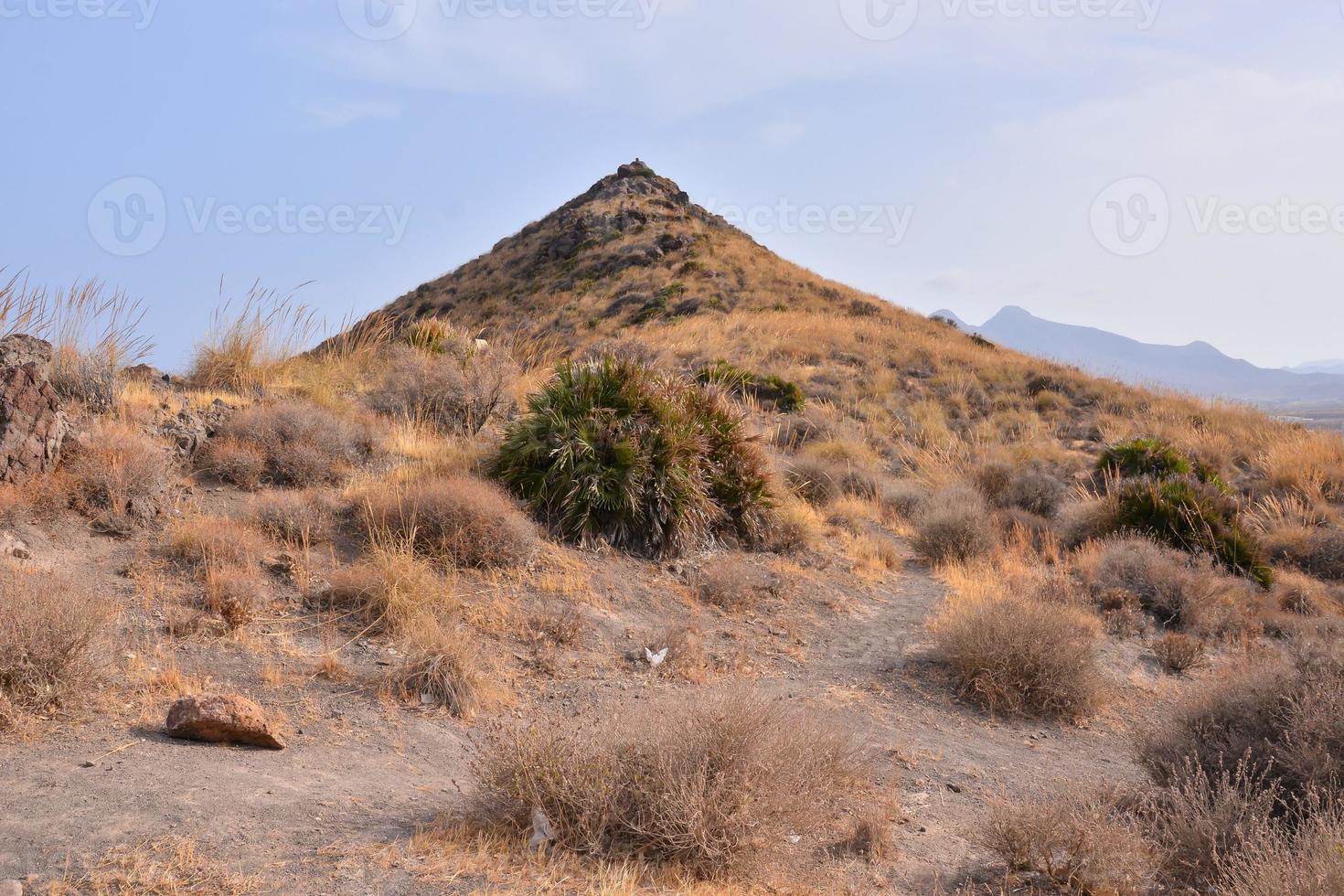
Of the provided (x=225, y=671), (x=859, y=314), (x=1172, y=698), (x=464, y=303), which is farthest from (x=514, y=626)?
(x=464, y=303)

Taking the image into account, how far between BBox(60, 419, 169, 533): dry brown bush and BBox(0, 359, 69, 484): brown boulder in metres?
0.19

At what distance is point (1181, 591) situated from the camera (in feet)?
32.4

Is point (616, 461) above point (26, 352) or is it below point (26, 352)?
below

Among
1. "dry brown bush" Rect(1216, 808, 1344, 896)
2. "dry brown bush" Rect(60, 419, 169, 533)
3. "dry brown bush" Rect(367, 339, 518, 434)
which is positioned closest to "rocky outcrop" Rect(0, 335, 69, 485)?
"dry brown bush" Rect(60, 419, 169, 533)

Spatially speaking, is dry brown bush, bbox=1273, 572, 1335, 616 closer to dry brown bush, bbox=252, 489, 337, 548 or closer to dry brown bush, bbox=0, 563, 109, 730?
dry brown bush, bbox=252, 489, 337, 548

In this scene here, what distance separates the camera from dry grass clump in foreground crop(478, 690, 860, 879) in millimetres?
3771

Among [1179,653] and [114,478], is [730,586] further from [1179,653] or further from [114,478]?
[114,478]

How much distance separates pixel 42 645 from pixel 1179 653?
9048mm

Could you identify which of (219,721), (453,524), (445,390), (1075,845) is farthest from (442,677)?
(445,390)

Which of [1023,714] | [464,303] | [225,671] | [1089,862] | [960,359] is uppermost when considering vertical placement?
[464,303]

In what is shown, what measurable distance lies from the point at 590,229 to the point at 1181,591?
39.8 meters

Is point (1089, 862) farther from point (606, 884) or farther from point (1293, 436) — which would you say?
point (1293, 436)

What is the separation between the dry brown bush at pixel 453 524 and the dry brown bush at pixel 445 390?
8.75ft

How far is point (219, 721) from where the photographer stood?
4.55 metres
